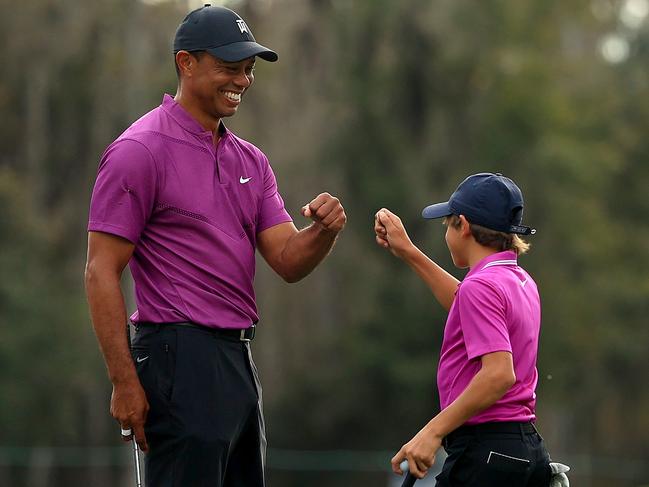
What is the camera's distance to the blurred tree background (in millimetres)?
35500

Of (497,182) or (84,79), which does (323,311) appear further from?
(497,182)

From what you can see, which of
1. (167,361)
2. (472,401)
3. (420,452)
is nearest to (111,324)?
(167,361)

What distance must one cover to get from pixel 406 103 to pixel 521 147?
3374 mm

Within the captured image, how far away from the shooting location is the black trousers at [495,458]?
18.1 ft

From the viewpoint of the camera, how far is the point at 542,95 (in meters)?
39.3

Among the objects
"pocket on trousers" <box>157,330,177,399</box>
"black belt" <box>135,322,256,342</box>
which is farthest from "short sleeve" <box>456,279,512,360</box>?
"pocket on trousers" <box>157,330,177,399</box>

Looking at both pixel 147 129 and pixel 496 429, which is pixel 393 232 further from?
pixel 147 129

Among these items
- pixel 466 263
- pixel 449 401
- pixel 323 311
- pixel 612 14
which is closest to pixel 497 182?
pixel 466 263

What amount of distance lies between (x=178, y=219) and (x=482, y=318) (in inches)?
46.9

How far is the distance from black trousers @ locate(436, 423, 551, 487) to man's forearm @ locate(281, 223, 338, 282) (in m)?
0.90

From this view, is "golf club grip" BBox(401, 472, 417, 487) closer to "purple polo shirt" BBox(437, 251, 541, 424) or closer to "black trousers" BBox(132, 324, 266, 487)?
"purple polo shirt" BBox(437, 251, 541, 424)

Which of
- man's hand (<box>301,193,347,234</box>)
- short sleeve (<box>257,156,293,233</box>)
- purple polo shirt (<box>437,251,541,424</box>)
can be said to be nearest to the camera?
purple polo shirt (<box>437,251,541,424</box>)

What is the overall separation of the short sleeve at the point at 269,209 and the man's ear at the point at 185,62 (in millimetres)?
511

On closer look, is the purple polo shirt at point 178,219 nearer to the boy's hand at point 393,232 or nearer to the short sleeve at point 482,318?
the boy's hand at point 393,232
